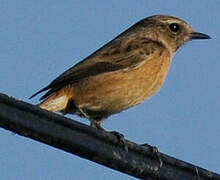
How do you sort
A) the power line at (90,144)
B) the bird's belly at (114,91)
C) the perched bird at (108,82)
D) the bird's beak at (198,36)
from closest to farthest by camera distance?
1. the power line at (90,144)
2. the perched bird at (108,82)
3. the bird's belly at (114,91)
4. the bird's beak at (198,36)

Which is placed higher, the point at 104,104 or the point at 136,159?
the point at 104,104

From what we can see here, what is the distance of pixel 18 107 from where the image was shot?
5066mm

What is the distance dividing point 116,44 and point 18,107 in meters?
6.78

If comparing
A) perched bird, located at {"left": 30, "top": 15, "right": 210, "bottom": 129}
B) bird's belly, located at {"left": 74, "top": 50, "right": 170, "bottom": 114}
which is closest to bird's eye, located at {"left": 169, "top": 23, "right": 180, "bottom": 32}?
perched bird, located at {"left": 30, "top": 15, "right": 210, "bottom": 129}

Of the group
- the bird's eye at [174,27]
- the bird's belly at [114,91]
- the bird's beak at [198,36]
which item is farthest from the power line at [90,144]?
the bird's eye at [174,27]

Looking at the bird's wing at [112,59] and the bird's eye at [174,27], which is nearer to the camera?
the bird's wing at [112,59]

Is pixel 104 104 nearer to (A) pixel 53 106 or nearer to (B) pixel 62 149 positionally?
(A) pixel 53 106

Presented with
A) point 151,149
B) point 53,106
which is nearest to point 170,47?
point 53,106

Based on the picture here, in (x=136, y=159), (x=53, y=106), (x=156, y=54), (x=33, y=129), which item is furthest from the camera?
(x=156, y=54)

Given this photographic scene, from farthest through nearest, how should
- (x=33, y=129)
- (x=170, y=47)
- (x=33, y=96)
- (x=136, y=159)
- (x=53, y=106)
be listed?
(x=170, y=47) < (x=53, y=106) < (x=33, y=96) < (x=136, y=159) < (x=33, y=129)

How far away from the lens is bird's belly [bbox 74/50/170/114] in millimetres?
10352

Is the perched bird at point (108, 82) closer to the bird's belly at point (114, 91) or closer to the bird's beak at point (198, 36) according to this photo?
the bird's belly at point (114, 91)

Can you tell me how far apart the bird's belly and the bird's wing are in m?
0.16

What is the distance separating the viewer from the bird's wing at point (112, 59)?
10188mm
